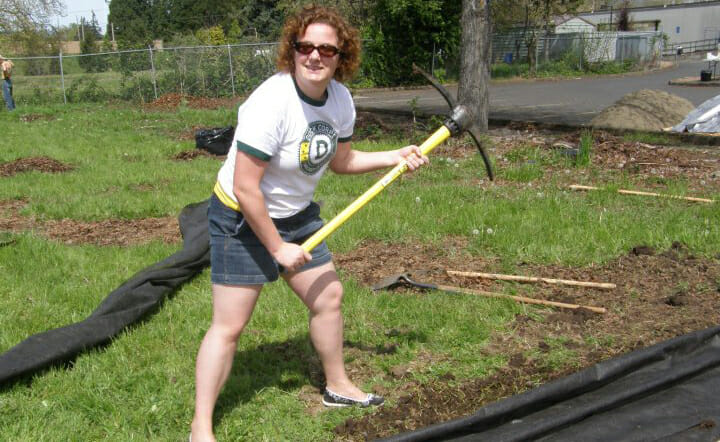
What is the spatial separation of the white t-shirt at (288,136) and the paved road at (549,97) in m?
11.5

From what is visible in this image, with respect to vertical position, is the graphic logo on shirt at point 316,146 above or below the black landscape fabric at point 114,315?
above

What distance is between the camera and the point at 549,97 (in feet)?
69.8

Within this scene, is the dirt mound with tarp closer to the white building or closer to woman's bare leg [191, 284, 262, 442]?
woman's bare leg [191, 284, 262, 442]

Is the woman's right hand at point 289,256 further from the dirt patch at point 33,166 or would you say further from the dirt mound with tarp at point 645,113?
the dirt mound with tarp at point 645,113

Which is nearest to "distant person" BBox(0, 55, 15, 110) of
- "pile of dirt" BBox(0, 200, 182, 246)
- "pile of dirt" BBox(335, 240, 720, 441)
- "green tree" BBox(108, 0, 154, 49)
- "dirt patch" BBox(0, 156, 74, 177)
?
"dirt patch" BBox(0, 156, 74, 177)

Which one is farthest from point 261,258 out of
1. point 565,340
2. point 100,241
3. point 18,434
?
point 100,241

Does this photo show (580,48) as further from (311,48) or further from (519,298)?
(311,48)

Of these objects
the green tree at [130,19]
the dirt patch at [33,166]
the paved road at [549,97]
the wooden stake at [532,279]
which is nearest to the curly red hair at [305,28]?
the wooden stake at [532,279]

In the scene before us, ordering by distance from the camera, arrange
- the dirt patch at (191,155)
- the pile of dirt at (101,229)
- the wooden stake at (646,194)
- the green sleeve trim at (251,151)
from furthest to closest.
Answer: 1. the dirt patch at (191,155)
2. the wooden stake at (646,194)
3. the pile of dirt at (101,229)
4. the green sleeve trim at (251,151)

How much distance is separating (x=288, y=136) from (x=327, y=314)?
0.82 m

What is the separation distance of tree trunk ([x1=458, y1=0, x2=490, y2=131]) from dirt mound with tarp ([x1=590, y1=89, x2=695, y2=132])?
189 cm

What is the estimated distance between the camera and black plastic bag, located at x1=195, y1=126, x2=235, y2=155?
404 inches

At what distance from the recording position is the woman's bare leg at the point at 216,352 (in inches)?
107

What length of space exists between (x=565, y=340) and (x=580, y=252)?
1429 mm
